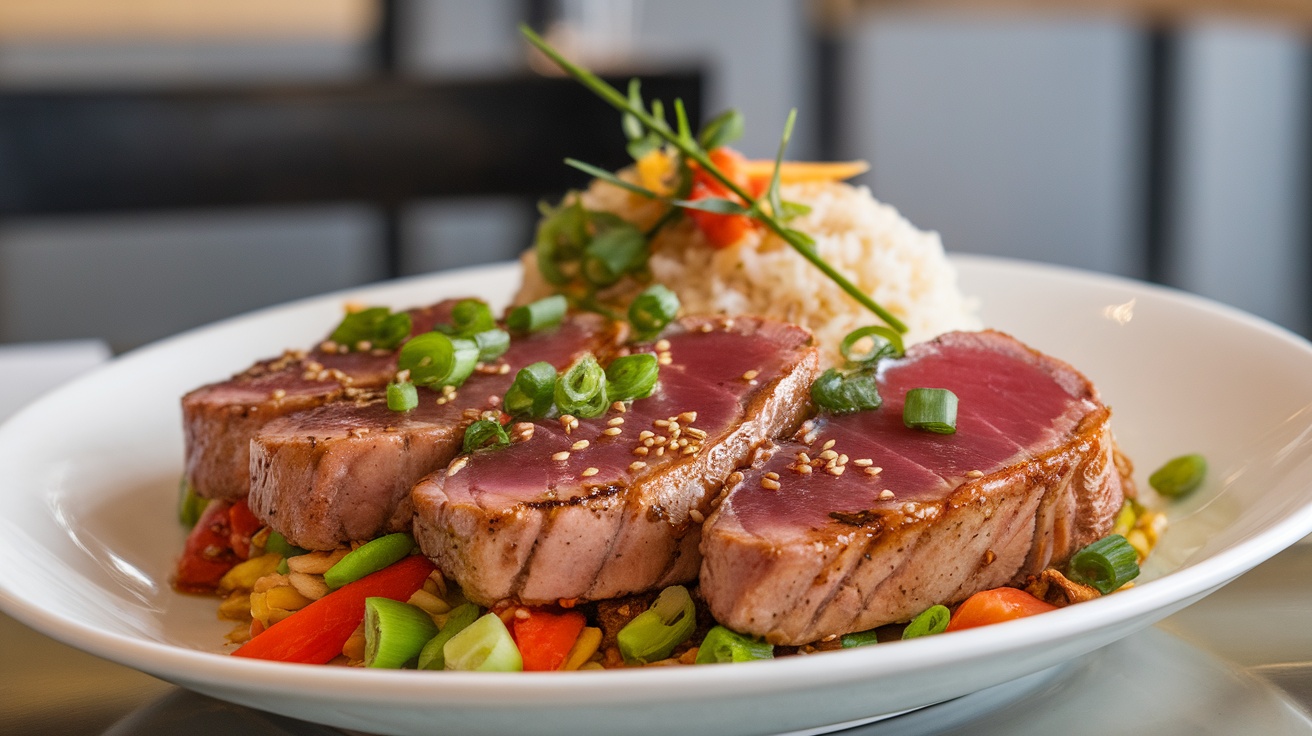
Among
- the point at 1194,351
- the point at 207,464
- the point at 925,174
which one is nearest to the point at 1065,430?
the point at 1194,351

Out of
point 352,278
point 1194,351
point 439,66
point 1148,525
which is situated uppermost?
point 439,66

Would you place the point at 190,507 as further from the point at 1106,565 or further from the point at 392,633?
the point at 1106,565

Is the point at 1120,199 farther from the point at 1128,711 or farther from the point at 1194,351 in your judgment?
the point at 1128,711

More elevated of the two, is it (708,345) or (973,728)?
(708,345)

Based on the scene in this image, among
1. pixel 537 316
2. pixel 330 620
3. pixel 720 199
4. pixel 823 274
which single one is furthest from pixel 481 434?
pixel 823 274

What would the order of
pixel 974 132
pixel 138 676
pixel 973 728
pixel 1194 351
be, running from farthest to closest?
pixel 974 132 < pixel 1194 351 < pixel 138 676 < pixel 973 728

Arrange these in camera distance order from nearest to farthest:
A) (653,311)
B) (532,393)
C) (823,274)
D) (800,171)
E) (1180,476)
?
(532,393) → (1180,476) → (653,311) → (823,274) → (800,171)

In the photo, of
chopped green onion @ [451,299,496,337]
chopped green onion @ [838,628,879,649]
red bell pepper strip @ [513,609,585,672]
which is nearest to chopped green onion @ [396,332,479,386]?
chopped green onion @ [451,299,496,337]
